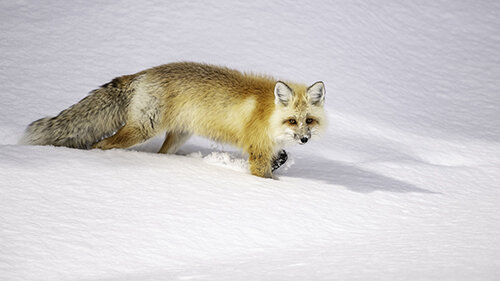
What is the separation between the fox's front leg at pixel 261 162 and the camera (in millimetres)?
4383

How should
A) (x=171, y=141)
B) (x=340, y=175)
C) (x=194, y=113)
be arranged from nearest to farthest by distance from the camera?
(x=194, y=113) < (x=340, y=175) < (x=171, y=141)

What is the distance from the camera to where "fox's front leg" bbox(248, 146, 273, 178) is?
438 centimetres

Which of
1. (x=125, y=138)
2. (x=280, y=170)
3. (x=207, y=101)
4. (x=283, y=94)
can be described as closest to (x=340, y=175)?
(x=280, y=170)

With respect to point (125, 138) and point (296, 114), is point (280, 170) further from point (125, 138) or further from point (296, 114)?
point (125, 138)

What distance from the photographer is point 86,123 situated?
4453 millimetres

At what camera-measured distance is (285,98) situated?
431 centimetres

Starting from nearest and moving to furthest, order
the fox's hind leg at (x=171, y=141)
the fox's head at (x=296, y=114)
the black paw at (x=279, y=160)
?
1. the fox's head at (x=296, y=114)
2. the black paw at (x=279, y=160)
3. the fox's hind leg at (x=171, y=141)

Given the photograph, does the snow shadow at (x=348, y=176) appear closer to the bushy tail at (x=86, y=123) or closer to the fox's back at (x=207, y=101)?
the fox's back at (x=207, y=101)

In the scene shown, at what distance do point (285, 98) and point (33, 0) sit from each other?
201 inches

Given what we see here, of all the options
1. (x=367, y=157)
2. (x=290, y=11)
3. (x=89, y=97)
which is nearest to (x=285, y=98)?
(x=367, y=157)

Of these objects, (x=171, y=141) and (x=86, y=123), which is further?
(x=171, y=141)

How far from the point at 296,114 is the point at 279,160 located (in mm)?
574

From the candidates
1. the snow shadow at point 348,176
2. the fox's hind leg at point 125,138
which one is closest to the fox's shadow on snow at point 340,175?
the snow shadow at point 348,176

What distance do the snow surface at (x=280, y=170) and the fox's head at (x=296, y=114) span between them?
1.32 ft
